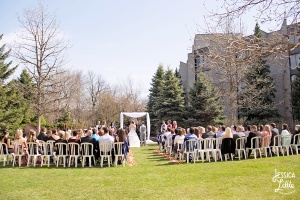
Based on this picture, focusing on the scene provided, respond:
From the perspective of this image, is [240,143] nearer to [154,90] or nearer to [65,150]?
[65,150]

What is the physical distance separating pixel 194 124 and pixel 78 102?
2125 centimetres

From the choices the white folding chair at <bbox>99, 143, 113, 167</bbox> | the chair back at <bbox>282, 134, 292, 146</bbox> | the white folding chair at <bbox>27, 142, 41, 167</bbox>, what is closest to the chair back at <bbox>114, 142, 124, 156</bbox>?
the white folding chair at <bbox>99, 143, 113, 167</bbox>

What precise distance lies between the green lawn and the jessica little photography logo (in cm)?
10

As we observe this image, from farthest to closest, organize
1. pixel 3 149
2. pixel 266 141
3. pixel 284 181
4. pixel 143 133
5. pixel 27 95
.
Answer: pixel 143 133 < pixel 27 95 < pixel 266 141 < pixel 3 149 < pixel 284 181

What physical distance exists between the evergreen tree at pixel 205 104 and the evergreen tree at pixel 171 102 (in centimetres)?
185

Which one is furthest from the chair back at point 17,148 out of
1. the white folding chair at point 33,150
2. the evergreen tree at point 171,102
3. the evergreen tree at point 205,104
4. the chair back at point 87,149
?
the evergreen tree at point 171,102

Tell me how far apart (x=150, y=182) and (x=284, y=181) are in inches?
135

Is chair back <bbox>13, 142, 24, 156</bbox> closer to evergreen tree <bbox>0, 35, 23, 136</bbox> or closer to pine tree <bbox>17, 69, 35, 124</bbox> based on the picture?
pine tree <bbox>17, 69, 35, 124</bbox>

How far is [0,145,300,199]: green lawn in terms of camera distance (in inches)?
207

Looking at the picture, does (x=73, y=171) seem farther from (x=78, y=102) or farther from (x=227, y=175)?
(x=78, y=102)

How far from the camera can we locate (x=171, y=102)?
2719 centimetres

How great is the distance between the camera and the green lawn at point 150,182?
5246 mm

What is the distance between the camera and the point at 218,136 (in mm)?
10477

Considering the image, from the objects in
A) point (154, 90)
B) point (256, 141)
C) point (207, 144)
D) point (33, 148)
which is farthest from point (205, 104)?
point (33, 148)
